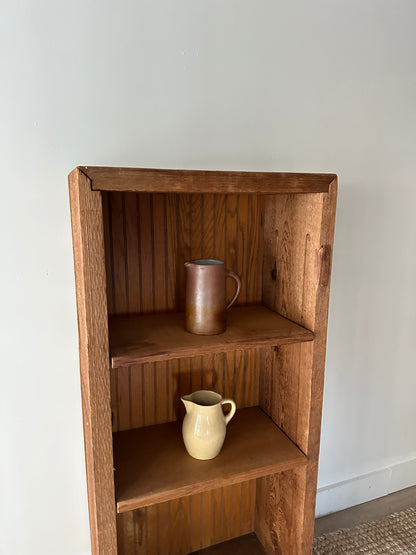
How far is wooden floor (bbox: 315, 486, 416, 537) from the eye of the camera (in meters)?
1.54

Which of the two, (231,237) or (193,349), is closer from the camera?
(193,349)

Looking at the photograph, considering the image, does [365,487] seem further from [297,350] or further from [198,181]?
[198,181]

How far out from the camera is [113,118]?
1.03 m

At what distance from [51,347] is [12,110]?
0.57m

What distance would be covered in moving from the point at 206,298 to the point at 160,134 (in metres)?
0.45

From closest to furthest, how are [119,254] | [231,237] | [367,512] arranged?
[119,254], [231,237], [367,512]

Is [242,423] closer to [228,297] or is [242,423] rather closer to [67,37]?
[228,297]

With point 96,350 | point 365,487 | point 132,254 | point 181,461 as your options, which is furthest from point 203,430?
point 365,487

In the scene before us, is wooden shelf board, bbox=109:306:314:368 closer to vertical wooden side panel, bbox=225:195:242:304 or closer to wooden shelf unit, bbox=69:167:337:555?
wooden shelf unit, bbox=69:167:337:555

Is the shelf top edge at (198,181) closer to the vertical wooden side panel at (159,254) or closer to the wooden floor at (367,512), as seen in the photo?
the vertical wooden side panel at (159,254)

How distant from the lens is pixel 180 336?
0.94 meters

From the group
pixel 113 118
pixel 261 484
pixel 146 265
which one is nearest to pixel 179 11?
pixel 113 118

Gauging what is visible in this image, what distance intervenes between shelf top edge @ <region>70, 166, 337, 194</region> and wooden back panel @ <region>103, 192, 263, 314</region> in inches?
9.8

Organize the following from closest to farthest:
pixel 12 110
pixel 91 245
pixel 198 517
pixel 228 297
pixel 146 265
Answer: pixel 91 245, pixel 12 110, pixel 146 265, pixel 228 297, pixel 198 517
